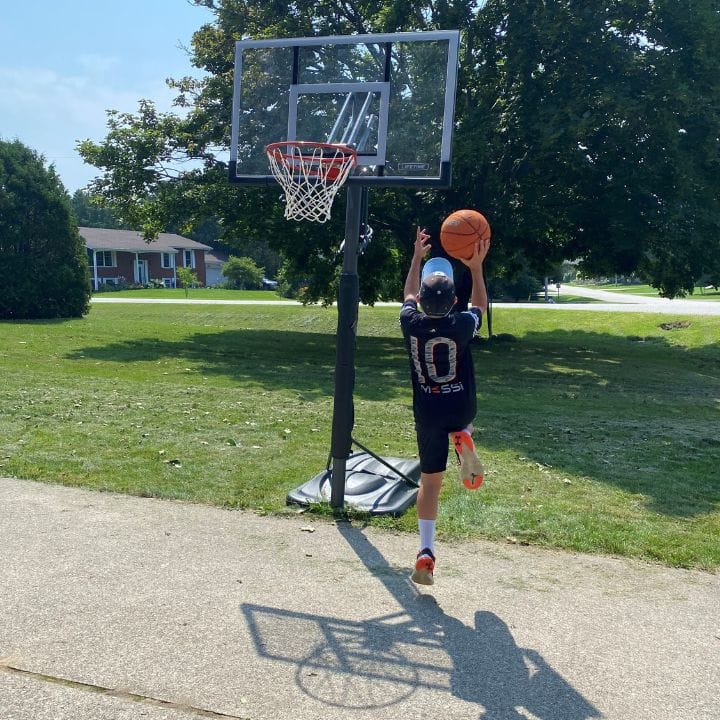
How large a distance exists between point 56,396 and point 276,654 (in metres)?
8.74

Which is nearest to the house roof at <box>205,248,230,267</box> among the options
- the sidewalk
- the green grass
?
the green grass

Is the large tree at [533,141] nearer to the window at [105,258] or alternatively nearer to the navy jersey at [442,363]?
the navy jersey at [442,363]

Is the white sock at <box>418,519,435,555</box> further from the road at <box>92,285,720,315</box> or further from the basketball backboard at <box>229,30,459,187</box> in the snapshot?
the road at <box>92,285,720,315</box>

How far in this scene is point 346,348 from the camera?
22.7ft

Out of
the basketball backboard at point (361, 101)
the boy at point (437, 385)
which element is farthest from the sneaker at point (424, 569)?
the basketball backboard at point (361, 101)

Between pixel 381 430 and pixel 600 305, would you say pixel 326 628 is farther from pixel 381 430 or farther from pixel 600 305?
pixel 600 305

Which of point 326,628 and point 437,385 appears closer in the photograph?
point 326,628

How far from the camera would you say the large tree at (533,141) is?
19203 millimetres

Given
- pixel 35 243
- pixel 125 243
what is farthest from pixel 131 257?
pixel 35 243

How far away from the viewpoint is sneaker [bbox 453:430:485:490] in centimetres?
532

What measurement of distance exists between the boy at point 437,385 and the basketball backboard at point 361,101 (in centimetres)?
251

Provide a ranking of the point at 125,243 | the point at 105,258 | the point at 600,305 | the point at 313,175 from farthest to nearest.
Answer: the point at 125,243
the point at 105,258
the point at 600,305
the point at 313,175

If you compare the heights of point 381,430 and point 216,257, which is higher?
point 381,430

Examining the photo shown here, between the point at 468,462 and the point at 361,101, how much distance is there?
430 cm
